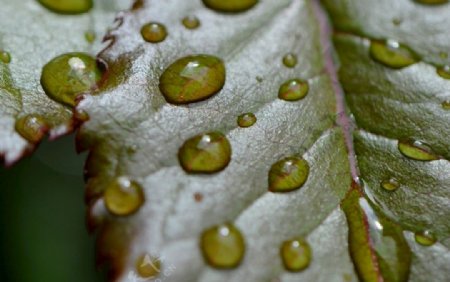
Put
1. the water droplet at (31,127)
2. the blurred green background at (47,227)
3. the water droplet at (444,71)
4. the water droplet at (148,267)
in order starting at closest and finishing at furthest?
1. the water droplet at (148,267)
2. the water droplet at (31,127)
3. the water droplet at (444,71)
4. the blurred green background at (47,227)

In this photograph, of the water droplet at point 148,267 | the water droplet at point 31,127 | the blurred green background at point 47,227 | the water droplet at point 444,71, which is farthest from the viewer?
the blurred green background at point 47,227

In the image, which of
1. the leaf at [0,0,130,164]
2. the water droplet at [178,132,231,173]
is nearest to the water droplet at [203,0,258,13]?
the leaf at [0,0,130,164]

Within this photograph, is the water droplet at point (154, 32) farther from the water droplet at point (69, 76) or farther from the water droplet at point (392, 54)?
the water droplet at point (392, 54)

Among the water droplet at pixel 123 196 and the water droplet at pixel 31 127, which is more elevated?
the water droplet at pixel 31 127

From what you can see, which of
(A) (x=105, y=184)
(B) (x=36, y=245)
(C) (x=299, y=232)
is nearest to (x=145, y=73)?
(A) (x=105, y=184)

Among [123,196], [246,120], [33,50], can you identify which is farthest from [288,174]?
[33,50]

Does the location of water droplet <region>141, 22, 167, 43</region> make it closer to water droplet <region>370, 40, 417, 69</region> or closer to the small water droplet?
water droplet <region>370, 40, 417, 69</region>

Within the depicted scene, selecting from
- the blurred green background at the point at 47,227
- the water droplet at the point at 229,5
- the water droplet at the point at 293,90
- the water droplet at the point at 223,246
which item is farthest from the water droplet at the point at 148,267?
the blurred green background at the point at 47,227
